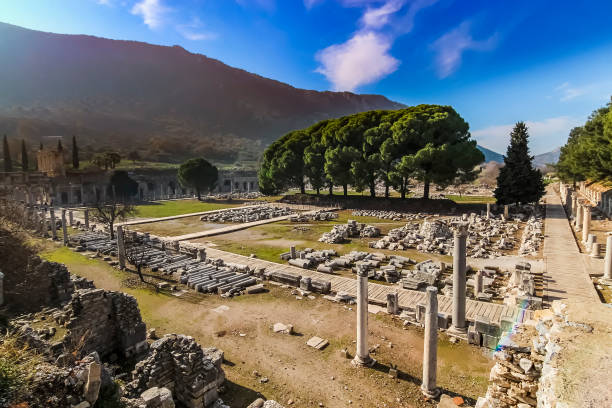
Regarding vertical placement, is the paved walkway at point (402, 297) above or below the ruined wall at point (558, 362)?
below

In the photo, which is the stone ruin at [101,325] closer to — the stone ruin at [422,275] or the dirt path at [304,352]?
the dirt path at [304,352]

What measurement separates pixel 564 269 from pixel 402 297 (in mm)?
9917

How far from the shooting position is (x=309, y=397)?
8.41 meters

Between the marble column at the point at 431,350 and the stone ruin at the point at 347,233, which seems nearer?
the marble column at the point at 431,350

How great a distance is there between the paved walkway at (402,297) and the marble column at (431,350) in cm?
418

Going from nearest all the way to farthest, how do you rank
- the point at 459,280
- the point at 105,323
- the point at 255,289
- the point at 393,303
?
the point at 105,323
the point at 459,280
the point at 393,303
the point at 255,289

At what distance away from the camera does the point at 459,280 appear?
11.1 meters

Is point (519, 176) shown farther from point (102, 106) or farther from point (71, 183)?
point (102, 106)

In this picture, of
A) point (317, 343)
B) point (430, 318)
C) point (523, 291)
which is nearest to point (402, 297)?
point (523, 291)

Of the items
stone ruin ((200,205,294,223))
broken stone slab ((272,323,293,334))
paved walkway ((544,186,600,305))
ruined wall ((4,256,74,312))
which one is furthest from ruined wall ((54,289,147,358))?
stone ruin ((200,205,294,223))

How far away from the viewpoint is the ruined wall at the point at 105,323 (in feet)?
32.3

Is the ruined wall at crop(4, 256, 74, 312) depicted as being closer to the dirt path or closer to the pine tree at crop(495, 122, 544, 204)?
the dirt path

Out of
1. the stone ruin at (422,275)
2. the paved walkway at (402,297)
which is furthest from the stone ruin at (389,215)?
the paved walkway at (402,297)

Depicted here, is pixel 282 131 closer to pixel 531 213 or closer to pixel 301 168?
pixel 301 168
